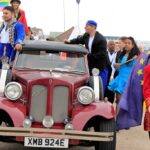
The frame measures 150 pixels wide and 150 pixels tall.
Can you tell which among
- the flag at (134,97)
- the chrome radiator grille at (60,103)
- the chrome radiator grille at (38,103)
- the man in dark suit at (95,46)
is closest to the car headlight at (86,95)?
the chrome radiator grille at (60,103)

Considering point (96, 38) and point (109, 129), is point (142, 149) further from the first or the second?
point (96, 38)

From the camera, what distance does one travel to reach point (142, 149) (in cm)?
835

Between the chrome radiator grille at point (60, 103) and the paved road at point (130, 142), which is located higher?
the chrome radiator grille at point (60, 103)

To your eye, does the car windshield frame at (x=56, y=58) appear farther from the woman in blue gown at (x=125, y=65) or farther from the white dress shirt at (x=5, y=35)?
the woman in blue gown at (x=125, y=65)

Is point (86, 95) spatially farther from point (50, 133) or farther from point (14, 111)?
point (14, 111)

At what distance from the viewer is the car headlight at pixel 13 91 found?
714 centimetres

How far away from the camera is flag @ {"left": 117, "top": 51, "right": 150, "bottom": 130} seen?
623 centimetres

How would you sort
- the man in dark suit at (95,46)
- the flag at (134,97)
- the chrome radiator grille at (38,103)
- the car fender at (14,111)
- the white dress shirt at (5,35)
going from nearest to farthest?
the flag at (134,97) → the car fender at (14,111) → the chrome radiator grille at (38,103) → the white dress shirt at (5,35) → the man in dark suit at (95,46)

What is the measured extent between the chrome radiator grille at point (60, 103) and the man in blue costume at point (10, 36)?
7.35ft

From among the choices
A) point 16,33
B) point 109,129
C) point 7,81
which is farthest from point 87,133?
point 16,33

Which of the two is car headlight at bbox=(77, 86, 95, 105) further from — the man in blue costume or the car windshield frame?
the man in blue costume

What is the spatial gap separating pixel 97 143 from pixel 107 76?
3.92 metres

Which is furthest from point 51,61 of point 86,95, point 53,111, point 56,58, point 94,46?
point 94,46

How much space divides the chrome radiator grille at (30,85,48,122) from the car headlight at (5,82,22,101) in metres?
0.20
